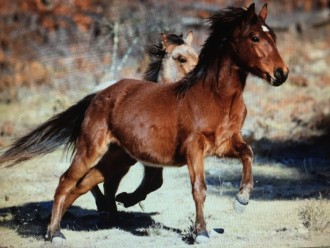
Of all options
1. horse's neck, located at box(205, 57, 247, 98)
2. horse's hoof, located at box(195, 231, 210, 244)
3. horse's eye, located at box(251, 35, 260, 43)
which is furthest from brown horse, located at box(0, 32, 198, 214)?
horse's eye, located at box(251, 35, 260, 43)

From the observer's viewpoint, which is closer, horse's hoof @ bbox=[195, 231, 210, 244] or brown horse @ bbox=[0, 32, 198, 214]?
horse's hoof @ bbox=[195, 231, 210, 244]

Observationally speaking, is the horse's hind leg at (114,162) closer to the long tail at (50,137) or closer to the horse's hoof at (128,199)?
the horse's hoof at (128,199)

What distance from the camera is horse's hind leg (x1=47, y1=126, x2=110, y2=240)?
7.52 m

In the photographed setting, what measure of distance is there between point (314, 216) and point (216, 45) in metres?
2.11

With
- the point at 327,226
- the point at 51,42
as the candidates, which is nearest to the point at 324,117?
the point at 327,226

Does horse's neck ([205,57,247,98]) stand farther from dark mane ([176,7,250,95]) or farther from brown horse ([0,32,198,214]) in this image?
brown horse ([0,32,198,214])

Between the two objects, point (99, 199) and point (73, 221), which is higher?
point (99, 199)

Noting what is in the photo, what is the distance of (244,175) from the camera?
6.89 metres

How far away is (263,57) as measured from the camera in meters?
6.69

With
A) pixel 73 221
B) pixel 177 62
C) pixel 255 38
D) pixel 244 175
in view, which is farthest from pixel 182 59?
pixel 244 175

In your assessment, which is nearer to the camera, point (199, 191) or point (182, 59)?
point (199, 191)

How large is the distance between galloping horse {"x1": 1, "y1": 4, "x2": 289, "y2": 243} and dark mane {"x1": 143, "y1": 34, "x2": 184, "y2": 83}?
7.17 feet

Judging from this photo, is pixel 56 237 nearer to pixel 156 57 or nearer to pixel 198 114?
pixel 198 114

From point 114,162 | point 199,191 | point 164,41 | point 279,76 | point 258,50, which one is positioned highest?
point 258,50
